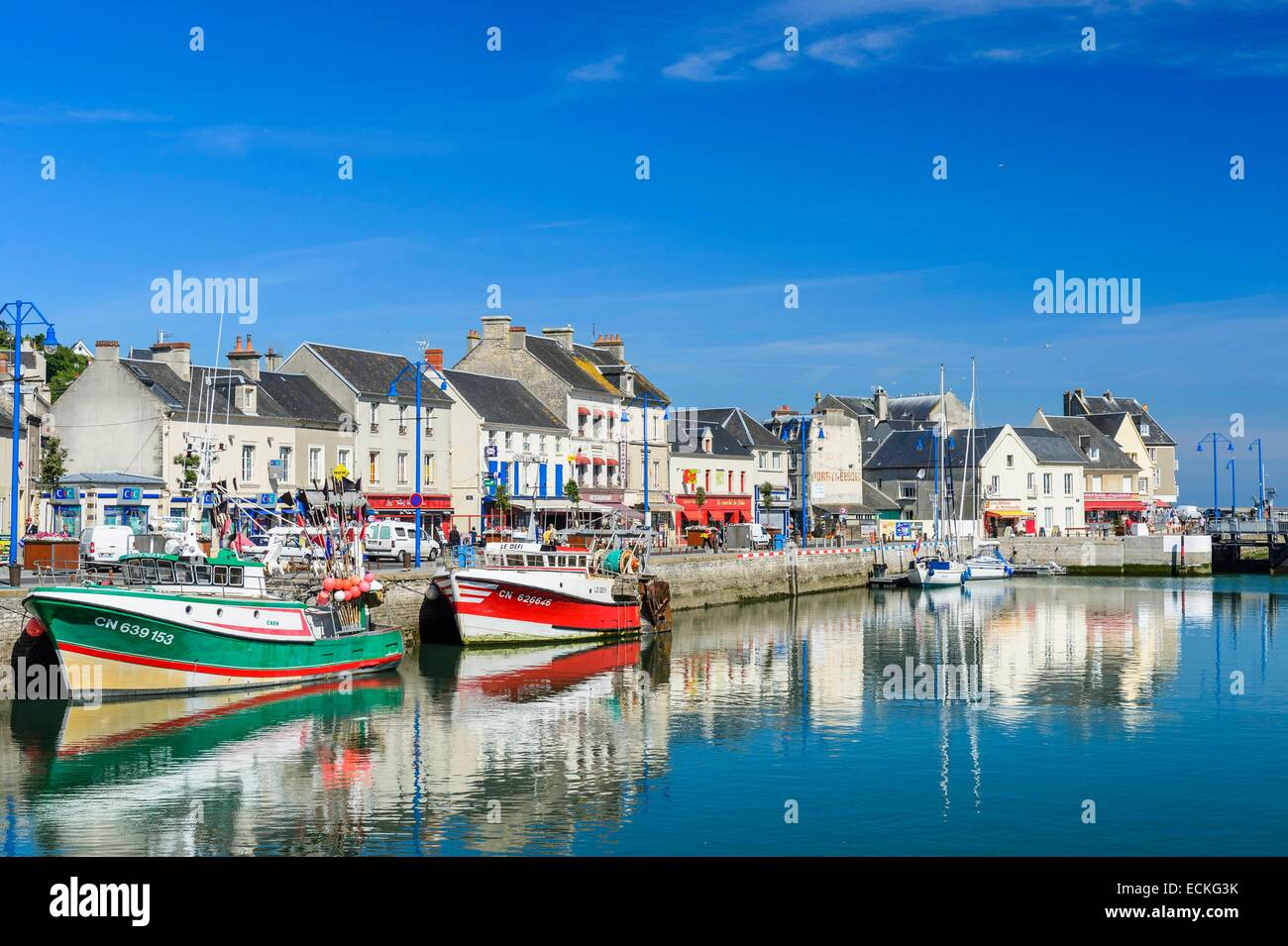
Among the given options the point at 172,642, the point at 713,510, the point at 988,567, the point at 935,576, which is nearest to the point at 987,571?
the point at 988,567

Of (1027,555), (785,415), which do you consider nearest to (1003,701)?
(785,415)

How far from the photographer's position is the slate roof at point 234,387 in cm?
5128

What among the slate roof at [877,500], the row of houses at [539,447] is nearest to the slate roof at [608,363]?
the row of houses at [539,447]

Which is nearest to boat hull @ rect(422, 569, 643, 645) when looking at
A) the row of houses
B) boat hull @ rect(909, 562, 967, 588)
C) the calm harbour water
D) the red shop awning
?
the calm harbour water

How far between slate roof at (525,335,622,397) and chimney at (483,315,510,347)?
3.82 feet

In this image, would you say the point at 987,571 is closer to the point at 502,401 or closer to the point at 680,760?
the point at 502,401

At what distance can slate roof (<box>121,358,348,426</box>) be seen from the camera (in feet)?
168

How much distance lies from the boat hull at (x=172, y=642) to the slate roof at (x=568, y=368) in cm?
3656

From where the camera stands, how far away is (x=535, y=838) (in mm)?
19797

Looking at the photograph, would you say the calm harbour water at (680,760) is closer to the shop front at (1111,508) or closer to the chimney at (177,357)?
the chimney at (177,357)

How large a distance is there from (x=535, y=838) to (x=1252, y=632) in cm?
3435

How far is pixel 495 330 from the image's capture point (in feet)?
228
